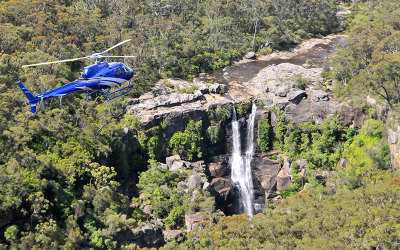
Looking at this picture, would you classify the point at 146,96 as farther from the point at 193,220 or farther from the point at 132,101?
the point at 193,220

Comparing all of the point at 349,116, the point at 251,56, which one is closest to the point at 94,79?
the point at 349,116

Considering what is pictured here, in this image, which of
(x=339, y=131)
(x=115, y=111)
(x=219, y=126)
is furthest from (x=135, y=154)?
(x=339, y=131)

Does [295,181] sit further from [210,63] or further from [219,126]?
[210,63]

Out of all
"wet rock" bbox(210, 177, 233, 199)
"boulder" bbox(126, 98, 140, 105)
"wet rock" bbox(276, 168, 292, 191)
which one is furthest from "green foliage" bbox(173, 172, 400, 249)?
"boulder" bbox(126, 98, 140, 105)

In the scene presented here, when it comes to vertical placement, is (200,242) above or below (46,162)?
below

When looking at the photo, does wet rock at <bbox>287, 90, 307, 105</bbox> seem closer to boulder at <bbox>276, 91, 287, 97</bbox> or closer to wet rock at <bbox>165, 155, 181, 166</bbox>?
boulder at <bbox>276, 91, 287, 97</bbox>

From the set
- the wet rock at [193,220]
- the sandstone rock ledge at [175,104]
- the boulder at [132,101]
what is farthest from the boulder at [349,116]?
the boulder at [132,101]

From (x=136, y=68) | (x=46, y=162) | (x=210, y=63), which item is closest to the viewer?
(x=46, y=162)
